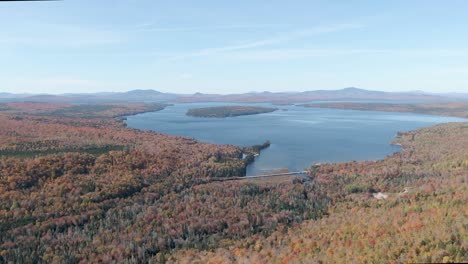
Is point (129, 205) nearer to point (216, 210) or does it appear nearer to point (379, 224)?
point (216, 210)

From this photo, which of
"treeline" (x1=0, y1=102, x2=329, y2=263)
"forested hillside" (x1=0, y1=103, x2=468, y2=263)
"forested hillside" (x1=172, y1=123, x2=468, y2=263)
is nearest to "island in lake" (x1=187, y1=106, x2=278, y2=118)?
"forested hillside" (x1=0, y1=103, x2=468, y2=263)

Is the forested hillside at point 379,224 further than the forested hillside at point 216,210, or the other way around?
the forested hillside at point 216,210

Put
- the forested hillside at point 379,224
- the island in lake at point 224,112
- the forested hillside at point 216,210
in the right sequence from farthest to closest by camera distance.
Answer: the island in lake at point 224,112 → the forested hillside at point 216,210 → the forested hillside at point 379,224

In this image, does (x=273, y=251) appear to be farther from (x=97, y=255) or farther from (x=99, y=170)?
(x=99, y=170)

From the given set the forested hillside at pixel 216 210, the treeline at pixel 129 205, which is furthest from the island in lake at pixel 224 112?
the treeline at pixel 129 205

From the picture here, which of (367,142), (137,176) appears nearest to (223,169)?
(137,176)

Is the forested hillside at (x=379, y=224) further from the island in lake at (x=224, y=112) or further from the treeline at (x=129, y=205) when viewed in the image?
the island in lake at (x=224, y=112)

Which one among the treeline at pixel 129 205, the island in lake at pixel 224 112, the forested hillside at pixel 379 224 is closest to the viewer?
the forested hillside at pixel 379 224

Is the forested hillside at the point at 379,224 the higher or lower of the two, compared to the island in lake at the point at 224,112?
lower

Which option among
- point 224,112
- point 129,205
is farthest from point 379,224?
point 224,112
